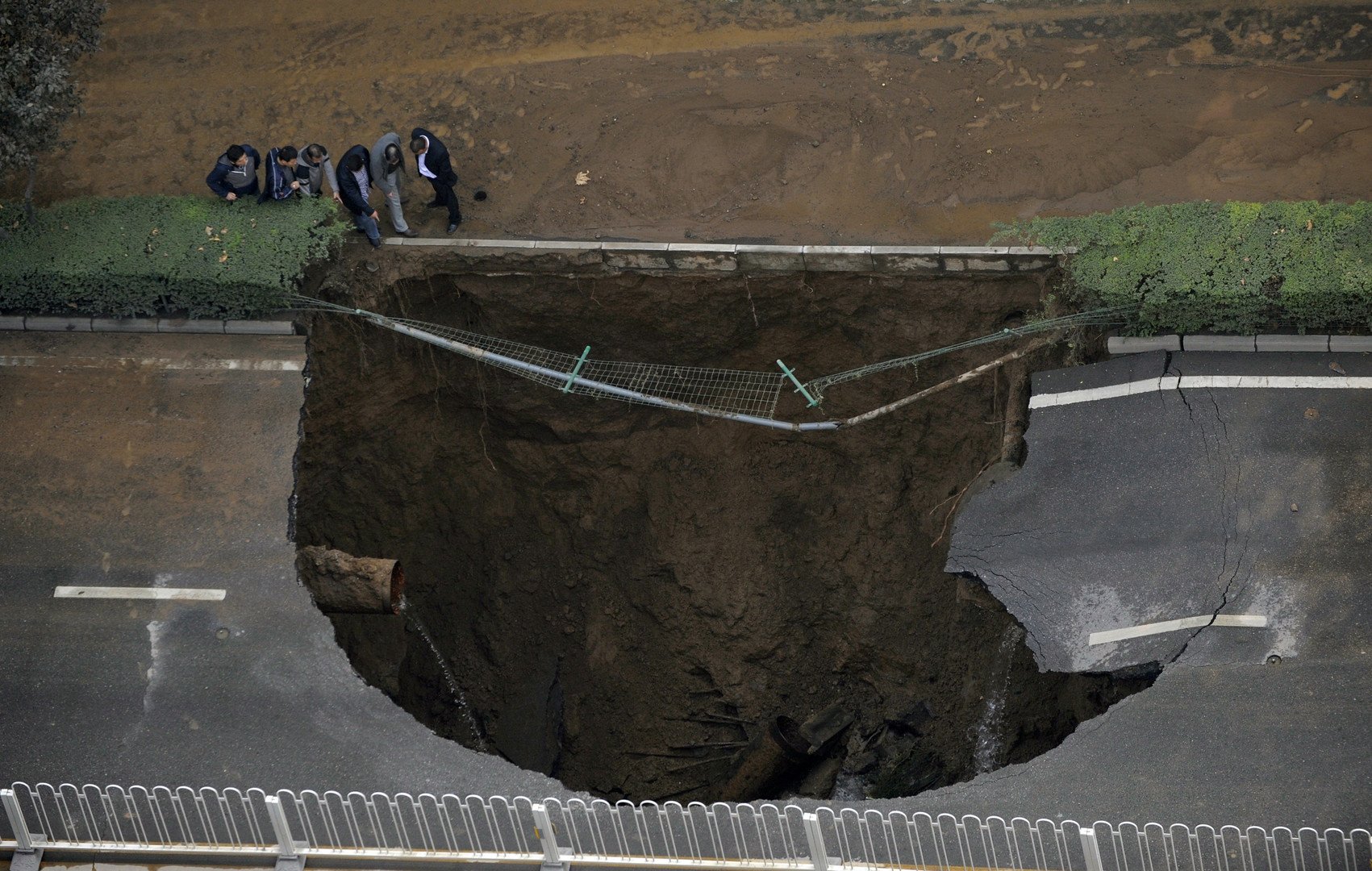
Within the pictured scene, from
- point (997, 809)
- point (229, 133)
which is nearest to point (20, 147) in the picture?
point (229, 133)

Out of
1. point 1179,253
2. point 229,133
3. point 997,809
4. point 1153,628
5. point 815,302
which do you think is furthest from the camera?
point 229,133

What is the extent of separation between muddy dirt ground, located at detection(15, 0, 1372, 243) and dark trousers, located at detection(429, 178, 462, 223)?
25cm

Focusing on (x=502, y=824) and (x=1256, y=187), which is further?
(x=1256, y=187)

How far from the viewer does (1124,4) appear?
17094 mm

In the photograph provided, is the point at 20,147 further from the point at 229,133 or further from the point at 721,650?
the point at 721,650

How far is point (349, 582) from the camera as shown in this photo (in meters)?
14.8

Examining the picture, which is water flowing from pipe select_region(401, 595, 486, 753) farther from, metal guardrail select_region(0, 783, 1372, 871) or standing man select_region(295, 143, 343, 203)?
standing man select_region(295, 143, 343, 203)

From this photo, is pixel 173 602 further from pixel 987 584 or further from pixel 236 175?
pixel 987 584

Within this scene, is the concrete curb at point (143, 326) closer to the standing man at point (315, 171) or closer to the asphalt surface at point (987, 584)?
the asphalt surface at point (987, 584)

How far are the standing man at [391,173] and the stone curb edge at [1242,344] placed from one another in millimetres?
7053

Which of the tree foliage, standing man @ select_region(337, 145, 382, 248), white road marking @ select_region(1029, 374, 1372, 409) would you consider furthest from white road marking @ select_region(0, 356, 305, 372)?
white road marking @ select_region(1029, 374, 1372, 409)

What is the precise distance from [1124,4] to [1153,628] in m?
7.13

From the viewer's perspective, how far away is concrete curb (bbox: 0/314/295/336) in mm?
16094

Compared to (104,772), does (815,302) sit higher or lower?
higher
